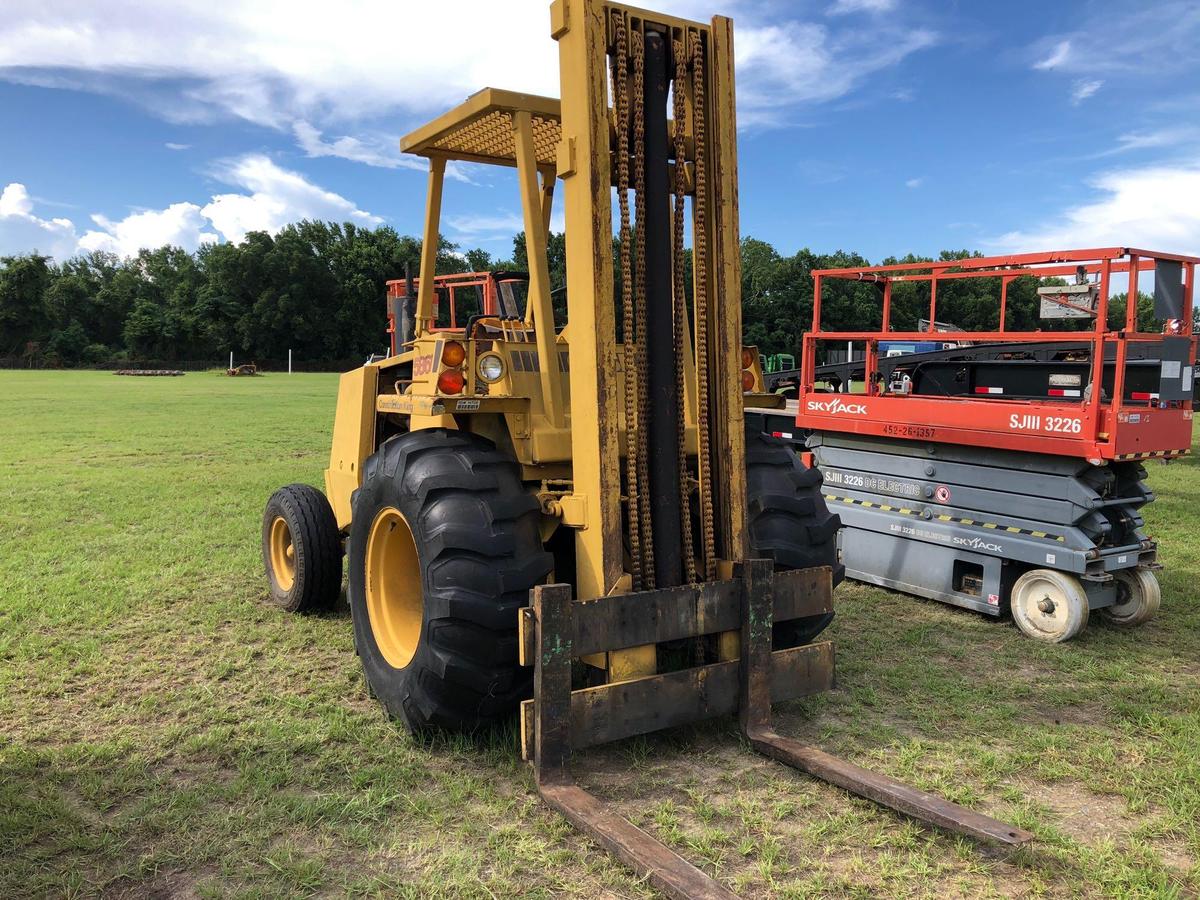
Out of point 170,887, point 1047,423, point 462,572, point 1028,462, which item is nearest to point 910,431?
point 1028,462

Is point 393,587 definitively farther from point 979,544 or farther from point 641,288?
point 979,544

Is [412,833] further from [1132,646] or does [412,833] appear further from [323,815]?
[1132,646]

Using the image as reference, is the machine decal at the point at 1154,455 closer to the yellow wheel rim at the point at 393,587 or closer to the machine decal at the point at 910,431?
the machine decal at the point at 910,431

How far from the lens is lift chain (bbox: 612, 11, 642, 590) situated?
3.90m

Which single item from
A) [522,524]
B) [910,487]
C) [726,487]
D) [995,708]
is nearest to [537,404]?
[522,524]

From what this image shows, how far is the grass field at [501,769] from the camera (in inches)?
123

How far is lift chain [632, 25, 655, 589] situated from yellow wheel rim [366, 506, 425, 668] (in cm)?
131

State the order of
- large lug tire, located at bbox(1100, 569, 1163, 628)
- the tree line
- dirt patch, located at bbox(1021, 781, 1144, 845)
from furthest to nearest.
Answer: the tree line
large lug tire, located at bbox(1100, 569, 1163, 628)
dirt patch, located at bbox(1021, 781, 1144, 845)

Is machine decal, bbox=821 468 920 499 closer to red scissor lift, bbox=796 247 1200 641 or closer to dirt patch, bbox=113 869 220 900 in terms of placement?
red scissor lift, bbox=796 247 1200 641

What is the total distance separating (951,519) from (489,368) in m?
4.19

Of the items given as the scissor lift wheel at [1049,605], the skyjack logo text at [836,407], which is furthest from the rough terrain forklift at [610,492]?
the skyjack logo text at [836,407]

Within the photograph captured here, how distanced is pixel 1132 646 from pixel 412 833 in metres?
4.96

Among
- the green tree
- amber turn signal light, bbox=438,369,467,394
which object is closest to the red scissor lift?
amber turn signal light, bbox=438,369,467,394

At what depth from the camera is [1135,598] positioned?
20.4ft
